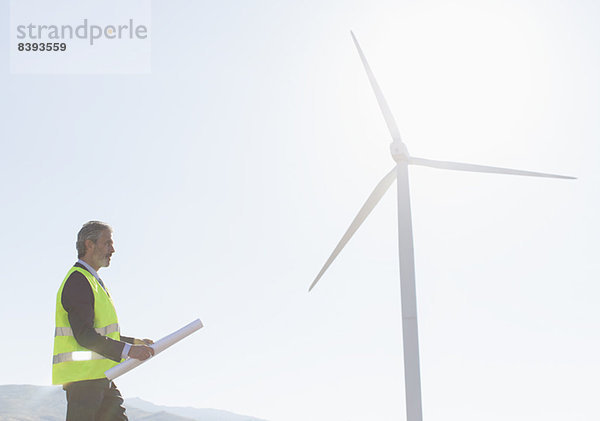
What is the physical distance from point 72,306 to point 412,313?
18786mm

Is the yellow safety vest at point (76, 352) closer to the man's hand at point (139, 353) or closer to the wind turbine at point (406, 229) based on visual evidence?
the man's hand at point (139, 353)

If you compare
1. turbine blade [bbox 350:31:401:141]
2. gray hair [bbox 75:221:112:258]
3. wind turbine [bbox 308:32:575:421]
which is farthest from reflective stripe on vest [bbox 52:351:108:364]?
turbine blade [bbox 350:31:401:141]

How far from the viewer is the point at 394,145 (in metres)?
29.9

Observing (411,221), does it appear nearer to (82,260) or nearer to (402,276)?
(402,276)

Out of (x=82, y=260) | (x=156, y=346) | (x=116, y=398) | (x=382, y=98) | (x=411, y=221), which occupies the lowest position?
(x=116, y=398)

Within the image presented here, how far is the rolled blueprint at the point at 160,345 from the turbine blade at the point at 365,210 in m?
22.3

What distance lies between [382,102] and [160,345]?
25823 millimetres

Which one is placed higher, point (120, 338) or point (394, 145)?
point (394, 145)

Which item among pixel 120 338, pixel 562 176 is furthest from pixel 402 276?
pixel 120 338

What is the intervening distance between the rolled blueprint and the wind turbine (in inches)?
615

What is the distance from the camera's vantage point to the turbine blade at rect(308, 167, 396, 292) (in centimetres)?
3084

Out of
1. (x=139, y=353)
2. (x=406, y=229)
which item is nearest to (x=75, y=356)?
(x=139, y=353)

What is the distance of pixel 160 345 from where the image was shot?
8477 mm

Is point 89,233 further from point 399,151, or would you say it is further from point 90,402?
point 399,151
